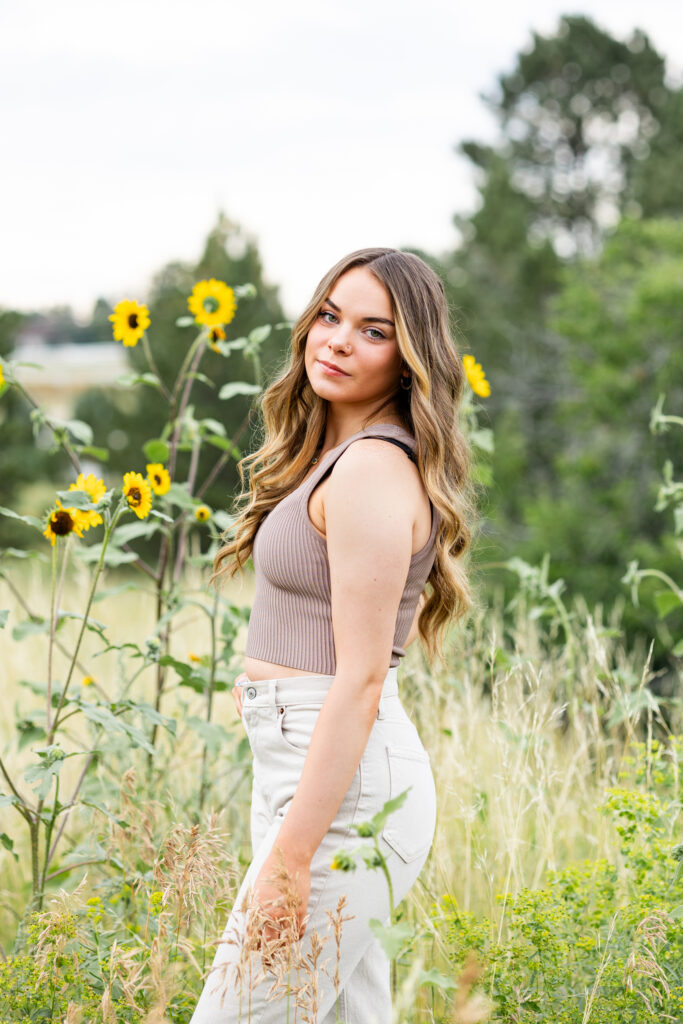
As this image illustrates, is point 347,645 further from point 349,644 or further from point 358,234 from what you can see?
point 358,234

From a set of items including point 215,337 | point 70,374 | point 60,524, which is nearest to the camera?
point 60,524

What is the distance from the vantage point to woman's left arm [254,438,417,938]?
4.58 feet

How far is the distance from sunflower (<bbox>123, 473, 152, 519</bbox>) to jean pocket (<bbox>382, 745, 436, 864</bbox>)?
2.58 ft

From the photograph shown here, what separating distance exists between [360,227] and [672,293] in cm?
362

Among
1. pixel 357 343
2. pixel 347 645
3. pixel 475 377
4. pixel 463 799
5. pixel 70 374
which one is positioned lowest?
pixel 70 374

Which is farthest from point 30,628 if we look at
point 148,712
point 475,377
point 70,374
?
point 70,374

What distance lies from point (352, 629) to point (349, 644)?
22mm

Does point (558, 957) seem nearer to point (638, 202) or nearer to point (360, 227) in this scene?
point (360, 227)

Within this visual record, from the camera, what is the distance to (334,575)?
4.74 ft

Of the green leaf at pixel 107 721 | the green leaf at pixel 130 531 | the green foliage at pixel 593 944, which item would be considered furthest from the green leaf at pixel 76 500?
the green foliage at pixel 593 944

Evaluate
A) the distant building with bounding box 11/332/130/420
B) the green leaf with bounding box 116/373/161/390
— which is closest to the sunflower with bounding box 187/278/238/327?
the green leaf with bounding box 116/373/161/390

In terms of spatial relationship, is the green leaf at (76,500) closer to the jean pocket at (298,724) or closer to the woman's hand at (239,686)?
the woman's hand at (239,686)

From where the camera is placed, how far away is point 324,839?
1.46 metres

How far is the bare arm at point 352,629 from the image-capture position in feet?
4.58
